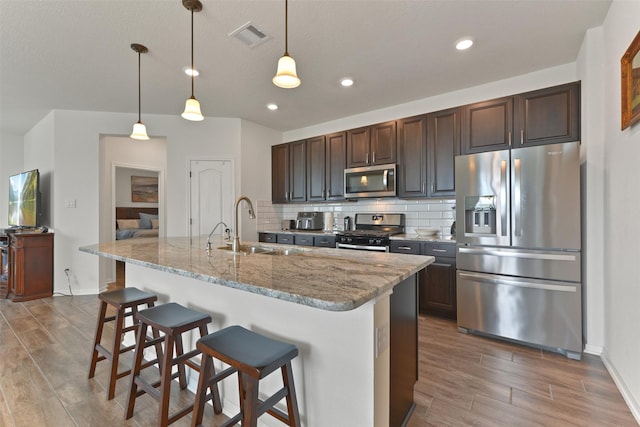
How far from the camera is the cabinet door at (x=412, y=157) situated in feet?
11.5

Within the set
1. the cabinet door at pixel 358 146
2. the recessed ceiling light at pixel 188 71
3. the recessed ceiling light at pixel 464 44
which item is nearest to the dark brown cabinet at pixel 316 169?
the cabinet door at pixel 358 146

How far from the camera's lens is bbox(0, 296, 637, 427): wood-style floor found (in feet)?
5.44

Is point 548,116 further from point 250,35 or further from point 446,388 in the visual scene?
point 250,35

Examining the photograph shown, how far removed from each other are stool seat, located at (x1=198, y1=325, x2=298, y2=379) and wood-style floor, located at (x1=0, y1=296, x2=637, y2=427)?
67 centimetres

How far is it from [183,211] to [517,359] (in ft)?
14.2

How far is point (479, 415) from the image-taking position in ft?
5.55

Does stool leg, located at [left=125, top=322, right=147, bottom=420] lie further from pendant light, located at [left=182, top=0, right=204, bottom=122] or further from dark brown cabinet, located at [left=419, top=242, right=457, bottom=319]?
dark brown cabinet, located at [left=419, top=242, right=457, bottom=319]

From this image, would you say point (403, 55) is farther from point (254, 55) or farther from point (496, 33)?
point (254, 55)

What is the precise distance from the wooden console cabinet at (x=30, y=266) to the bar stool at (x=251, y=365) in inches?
168

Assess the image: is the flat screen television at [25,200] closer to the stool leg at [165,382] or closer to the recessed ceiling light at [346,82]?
the stool leg at [165,382]

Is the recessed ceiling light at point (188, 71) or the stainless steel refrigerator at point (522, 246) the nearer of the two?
the stainless steel refrigerator at point (522, 246)

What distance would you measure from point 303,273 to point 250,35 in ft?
6.88

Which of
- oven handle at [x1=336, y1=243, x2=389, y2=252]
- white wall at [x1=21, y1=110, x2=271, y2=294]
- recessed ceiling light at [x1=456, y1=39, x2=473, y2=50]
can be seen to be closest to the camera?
recessed ceiling light at [x1=456, y1=39, x2=473, y2=50]

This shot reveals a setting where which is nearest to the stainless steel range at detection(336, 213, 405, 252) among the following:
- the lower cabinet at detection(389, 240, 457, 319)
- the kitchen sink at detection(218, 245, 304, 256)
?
the lower cabinet at detection(389, 240, 457, 319)
